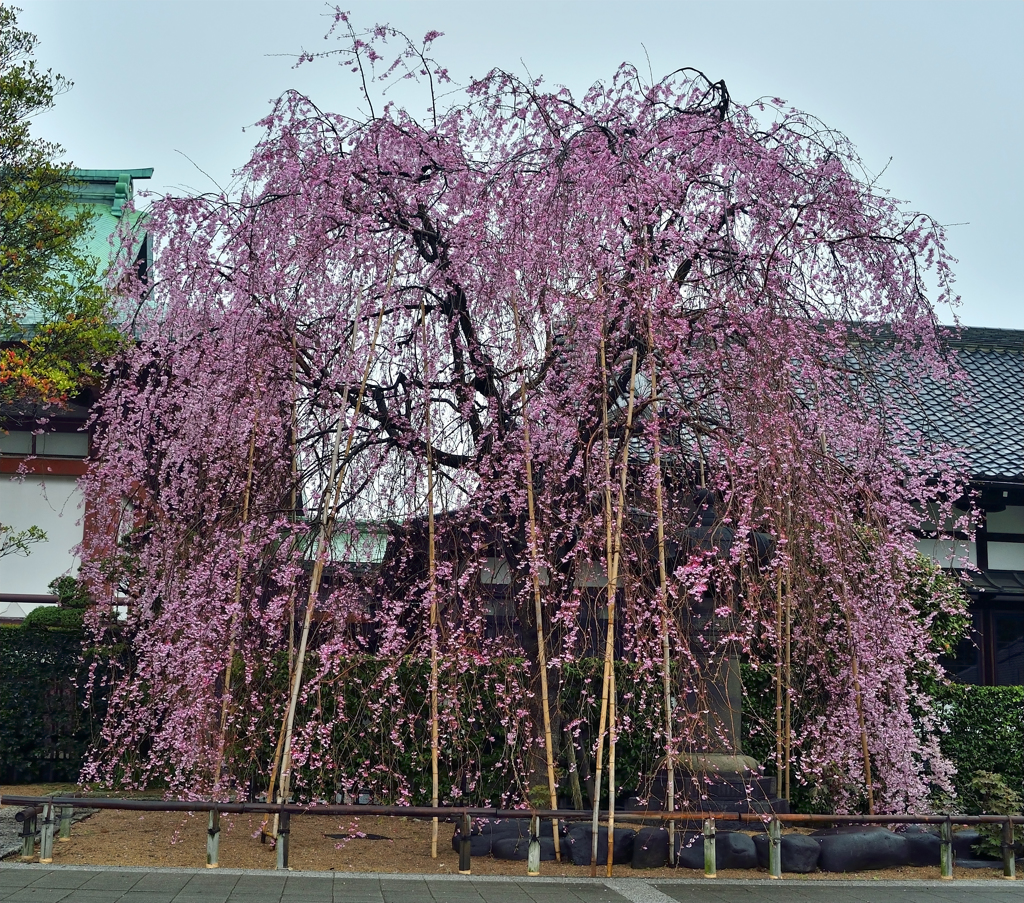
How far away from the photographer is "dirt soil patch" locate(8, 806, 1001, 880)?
6637mm

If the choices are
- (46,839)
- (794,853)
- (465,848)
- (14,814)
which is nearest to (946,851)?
(794,853)

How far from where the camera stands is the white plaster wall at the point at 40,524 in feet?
37.8

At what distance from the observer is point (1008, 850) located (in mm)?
7422

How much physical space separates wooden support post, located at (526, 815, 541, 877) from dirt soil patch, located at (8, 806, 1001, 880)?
0.07 metres

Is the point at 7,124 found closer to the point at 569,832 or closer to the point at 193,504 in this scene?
the point at 193,504

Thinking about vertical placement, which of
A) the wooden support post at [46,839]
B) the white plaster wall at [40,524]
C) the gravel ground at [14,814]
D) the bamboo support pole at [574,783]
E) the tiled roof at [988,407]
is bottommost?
the gravel ground at [14,814]

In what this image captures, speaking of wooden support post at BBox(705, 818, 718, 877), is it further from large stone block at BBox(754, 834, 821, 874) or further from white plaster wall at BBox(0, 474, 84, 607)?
white plaster wall at BBox(0, 474, 84, 607)

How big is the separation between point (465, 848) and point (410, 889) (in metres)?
0.75

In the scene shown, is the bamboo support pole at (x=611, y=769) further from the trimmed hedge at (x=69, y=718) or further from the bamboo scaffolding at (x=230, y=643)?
the trimmed hedge at (x=69, y=718)

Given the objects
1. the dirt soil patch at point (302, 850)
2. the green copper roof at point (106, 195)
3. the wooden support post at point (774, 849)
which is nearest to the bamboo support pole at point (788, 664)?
the wooden support post at point (774, 849)

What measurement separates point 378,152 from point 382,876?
199 inches

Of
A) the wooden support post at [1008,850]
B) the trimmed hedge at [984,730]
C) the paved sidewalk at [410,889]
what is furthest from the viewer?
the trimmed hedge at [984,730]

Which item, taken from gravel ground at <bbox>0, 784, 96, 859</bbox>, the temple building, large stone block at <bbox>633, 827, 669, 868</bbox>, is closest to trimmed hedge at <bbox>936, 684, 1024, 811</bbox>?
large stone block at <bbox>633, 827, 669, 868</bbox>

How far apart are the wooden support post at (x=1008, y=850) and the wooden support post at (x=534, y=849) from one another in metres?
3.68
